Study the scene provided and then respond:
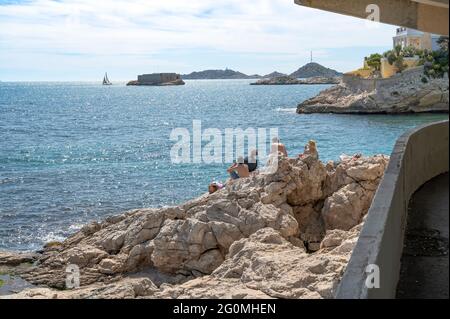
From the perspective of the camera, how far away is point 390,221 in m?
5.56

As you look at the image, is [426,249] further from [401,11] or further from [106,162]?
[106,162]

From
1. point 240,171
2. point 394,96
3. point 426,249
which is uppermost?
point 394,96

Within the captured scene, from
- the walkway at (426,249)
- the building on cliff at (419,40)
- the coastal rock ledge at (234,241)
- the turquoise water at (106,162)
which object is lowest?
the turquoise water at (106,162)

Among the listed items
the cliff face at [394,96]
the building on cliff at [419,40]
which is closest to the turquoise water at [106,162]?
the cliff face at [394,96]

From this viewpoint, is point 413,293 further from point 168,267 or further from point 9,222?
point 9,222

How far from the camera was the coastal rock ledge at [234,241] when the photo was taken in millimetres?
10711

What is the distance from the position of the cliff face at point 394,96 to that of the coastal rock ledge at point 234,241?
180ft

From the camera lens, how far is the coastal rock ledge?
1071cm

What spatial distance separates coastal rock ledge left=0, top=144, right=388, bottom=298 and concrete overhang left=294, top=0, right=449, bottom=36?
3933 millimetres

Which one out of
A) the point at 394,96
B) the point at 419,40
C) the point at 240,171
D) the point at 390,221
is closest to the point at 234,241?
the point at 240,171

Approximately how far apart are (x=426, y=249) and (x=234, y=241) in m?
6.69

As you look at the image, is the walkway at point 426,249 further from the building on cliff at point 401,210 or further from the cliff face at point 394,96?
the cliff face at point 394,96
